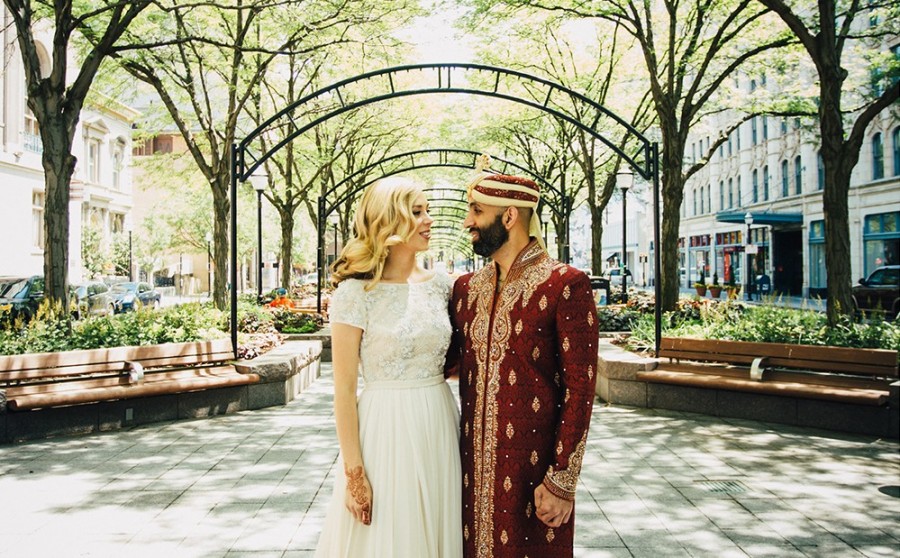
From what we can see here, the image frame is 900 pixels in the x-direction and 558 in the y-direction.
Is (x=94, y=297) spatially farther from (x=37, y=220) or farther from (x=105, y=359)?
(x=105, y=359)

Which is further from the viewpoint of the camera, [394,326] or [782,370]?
[782,370]

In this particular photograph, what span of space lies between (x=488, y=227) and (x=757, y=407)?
7.05m

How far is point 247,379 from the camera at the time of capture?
32.6 feet

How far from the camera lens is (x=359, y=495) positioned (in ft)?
9.95

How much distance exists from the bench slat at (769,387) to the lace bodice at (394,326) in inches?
260

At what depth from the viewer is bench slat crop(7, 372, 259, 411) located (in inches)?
307

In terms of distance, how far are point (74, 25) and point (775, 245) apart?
40822 mm

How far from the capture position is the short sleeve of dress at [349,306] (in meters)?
3.05

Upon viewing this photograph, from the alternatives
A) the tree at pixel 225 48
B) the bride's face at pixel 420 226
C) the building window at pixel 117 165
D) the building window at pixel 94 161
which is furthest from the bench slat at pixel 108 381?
the building window at pixel 117 165

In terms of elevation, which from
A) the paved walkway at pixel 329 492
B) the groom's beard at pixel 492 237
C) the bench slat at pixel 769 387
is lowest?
the paved walkway at pixel 329 492

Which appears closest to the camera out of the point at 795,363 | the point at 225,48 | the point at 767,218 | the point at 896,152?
the point at 795,363

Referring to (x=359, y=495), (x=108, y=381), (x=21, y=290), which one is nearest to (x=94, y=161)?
(x=21, y=290)

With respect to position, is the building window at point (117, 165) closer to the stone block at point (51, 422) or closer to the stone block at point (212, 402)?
the stone block at point (212, 402)

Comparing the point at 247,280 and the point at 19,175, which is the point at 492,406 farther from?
the point at 247,280
